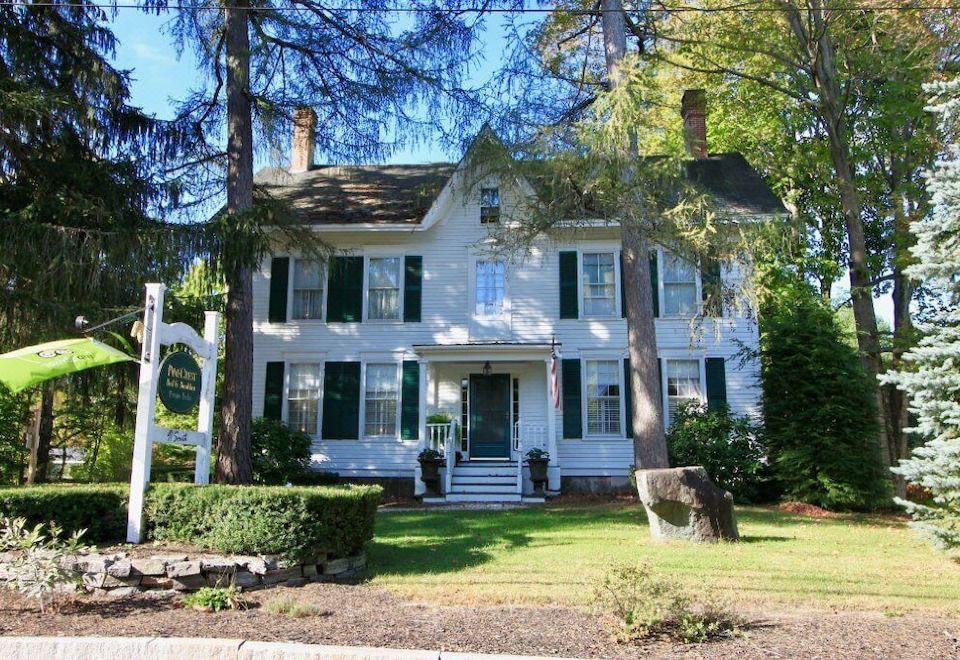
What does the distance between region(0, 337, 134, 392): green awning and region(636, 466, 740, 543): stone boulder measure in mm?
6055

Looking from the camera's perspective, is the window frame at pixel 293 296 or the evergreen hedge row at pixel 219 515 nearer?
the evergreen hedge row at pixel 219 515

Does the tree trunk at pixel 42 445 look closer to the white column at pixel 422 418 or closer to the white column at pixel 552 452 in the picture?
the white column at pixel 422 418

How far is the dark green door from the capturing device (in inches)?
621

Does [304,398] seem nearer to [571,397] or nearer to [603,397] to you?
[571,397]

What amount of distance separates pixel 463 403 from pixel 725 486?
576cm

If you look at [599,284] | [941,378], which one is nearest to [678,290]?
[599,284]

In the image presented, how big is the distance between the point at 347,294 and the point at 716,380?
843 centimetres

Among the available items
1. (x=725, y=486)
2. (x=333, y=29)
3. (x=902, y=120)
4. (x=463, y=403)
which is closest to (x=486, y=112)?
(x=333, y=29)

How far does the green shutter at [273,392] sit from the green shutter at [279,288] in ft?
3.64

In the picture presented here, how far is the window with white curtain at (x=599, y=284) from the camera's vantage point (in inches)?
631

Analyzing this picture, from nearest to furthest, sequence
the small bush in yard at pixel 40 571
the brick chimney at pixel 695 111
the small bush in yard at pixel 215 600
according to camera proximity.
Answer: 1. the small bush in yard at pixel 40 571
2. the small bush in yard at pixel 215 600
3. the brick chimney at pixel 695 111

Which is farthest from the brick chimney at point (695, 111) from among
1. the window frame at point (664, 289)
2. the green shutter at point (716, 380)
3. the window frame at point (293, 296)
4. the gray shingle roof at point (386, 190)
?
the window frame at point (293, 296)

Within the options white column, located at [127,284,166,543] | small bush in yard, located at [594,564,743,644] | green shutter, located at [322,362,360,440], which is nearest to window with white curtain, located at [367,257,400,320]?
green shutter, located at [322,362,360,440]

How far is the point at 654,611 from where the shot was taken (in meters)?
4.79
